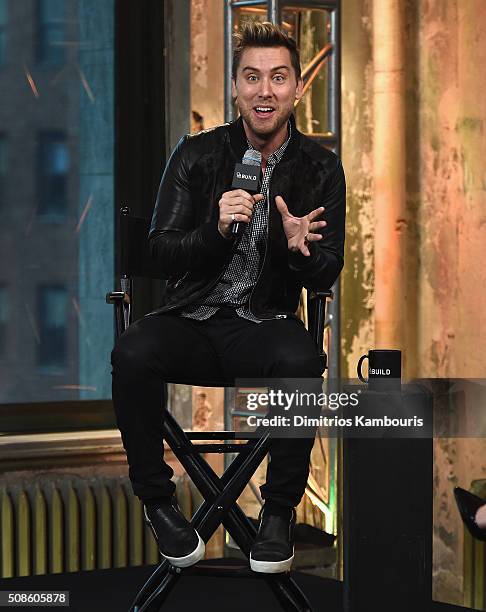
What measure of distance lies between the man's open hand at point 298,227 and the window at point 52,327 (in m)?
1.71

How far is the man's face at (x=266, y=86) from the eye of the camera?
2.96 m

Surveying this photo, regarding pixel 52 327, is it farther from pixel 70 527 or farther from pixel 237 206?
pixel 237 206

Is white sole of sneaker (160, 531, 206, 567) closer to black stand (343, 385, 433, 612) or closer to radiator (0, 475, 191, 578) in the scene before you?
black stand (343, 385, 433, 612)

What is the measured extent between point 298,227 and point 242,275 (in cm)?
32

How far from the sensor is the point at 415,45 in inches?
168

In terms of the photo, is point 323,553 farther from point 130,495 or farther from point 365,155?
point 365,155

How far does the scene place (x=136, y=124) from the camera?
171 inches

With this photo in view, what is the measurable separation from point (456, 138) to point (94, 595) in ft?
7.00

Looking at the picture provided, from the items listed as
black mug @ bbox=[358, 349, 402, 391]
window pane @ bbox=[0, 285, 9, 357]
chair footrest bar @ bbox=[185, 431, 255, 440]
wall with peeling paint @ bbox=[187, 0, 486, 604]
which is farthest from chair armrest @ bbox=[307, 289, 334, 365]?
window pane @ bbox=[0, 285, 9, 357]

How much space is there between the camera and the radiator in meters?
3.88

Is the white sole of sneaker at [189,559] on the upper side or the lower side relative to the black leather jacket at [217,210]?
lower

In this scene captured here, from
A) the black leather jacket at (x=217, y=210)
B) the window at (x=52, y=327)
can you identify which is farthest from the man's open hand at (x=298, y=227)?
the window at (x=52, y=327)

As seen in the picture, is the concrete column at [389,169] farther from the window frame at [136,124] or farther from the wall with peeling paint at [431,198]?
the window frame at [136,124]

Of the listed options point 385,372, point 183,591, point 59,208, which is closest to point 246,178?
point 385,372
